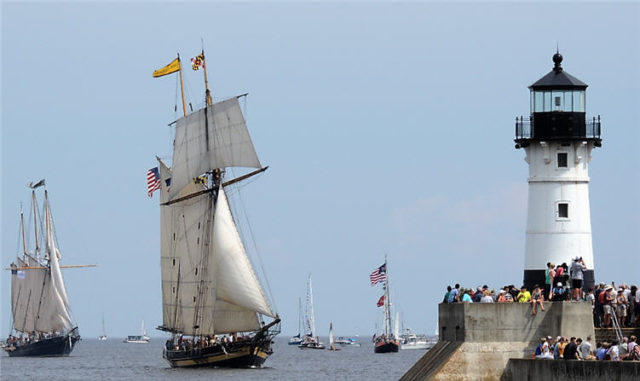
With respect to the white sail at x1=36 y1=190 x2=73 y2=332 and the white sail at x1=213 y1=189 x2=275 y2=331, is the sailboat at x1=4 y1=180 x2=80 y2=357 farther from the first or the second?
the white sail at x1=213 y1=189 x2=275 y2=331

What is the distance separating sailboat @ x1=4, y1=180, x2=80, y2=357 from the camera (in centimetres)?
13825

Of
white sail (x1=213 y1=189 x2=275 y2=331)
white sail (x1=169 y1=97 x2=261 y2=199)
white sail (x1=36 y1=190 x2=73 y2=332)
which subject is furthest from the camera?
white sail (x1=36 y1=190 x2=73 y2=332)

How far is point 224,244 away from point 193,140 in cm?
804

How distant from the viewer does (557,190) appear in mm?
41844

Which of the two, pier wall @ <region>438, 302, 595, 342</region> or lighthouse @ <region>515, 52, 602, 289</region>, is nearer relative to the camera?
pier wall @ <region>438, 302, 595, 342</region>

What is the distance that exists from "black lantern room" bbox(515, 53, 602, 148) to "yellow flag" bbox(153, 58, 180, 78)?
53.9 meters

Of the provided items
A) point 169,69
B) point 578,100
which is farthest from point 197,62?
point 578,100

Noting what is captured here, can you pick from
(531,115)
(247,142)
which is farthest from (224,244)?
(531,115)

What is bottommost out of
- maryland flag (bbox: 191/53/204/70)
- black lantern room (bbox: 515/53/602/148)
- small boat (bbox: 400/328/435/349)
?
small boat (bbox: 400/328/435/349)

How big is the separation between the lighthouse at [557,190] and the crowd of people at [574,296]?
6.26 ft

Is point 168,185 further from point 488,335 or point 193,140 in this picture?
point 488,335

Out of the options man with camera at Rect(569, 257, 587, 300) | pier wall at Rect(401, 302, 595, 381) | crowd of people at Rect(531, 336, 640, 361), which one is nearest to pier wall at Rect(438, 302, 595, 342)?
Result: pier wall at Rect(401, 302, 595, 381)

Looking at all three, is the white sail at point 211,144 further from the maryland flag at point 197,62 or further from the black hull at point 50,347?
the black hull at point 50,347

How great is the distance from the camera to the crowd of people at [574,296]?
38.1m
